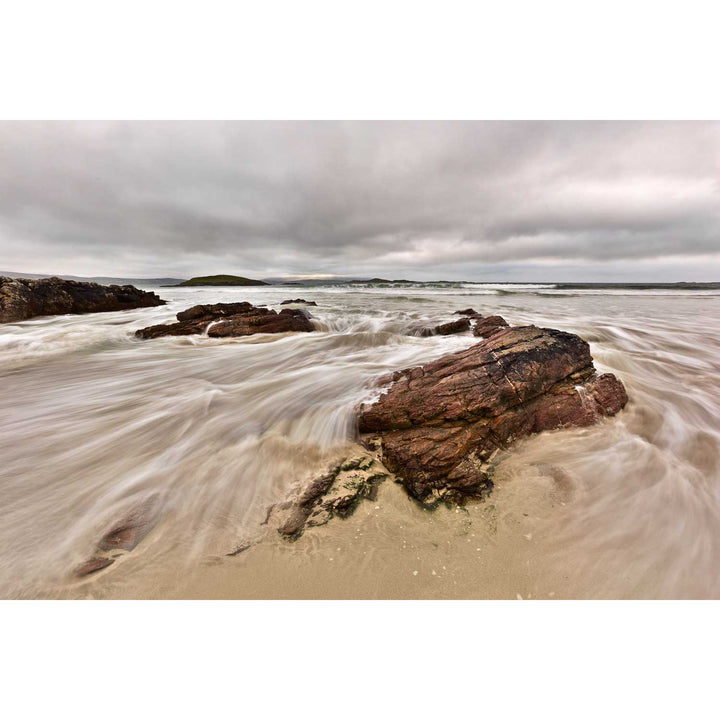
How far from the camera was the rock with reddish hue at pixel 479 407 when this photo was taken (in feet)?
8.41

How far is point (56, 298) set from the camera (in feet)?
38.9

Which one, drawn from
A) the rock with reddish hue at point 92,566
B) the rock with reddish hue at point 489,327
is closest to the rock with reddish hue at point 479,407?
the rock with reddish hue at point 92,566

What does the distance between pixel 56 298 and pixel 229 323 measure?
9493mm

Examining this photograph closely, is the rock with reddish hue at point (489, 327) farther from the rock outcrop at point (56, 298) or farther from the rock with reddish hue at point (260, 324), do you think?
the rock outcrop at point (56, 298)

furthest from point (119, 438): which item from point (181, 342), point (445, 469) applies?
point (181, 342)

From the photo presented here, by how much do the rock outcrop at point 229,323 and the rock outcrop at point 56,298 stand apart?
20.5 ft

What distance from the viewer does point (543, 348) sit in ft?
12.1

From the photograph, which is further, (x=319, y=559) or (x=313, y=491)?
(x=313, y=491)

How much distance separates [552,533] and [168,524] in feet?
9.96

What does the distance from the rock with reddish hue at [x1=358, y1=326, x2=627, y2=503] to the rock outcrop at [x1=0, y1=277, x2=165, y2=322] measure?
15.1 metres

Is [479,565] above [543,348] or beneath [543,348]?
beneath

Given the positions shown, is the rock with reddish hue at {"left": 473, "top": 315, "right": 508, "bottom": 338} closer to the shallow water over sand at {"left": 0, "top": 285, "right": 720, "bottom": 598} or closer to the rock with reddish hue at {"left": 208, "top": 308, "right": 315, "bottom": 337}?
the shallow water over sand at {"left": 0, "top": 285, "right": 720, "bottom": 598}

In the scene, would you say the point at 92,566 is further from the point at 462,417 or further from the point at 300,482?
the point at 462,417

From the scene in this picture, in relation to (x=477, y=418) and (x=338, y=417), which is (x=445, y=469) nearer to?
(x=477, y=418)
